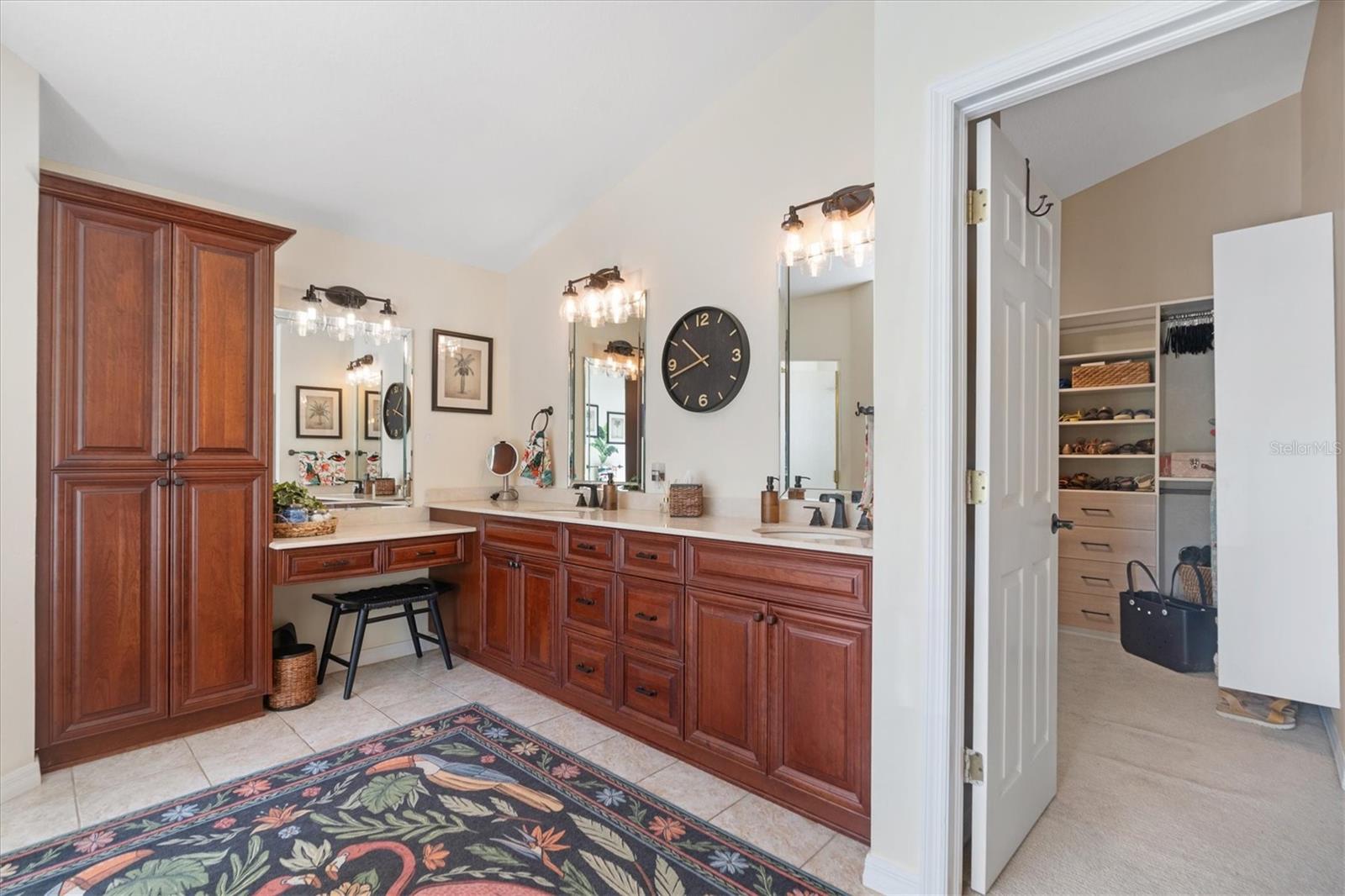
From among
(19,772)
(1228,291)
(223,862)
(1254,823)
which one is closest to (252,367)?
(19,772)

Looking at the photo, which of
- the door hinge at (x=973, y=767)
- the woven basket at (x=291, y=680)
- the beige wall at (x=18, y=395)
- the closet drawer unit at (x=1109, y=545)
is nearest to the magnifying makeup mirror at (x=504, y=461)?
the woven basket at (x=291, y=680)

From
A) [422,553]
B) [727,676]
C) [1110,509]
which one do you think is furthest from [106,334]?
[1110,509]

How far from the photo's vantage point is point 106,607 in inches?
101

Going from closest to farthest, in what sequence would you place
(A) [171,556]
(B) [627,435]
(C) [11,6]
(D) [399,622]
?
1. (C) [11,6]
2. (A) [171,556]
3. (B) [627,435]
4. (D) [399,622]

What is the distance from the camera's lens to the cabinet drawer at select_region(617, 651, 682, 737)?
8.39 ft

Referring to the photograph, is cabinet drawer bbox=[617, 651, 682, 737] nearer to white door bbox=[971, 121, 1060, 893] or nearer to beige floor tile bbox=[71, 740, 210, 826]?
white door bbox=[971, 121, 1060, 893]

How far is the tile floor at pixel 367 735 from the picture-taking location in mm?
2043

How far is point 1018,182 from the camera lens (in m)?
1.96

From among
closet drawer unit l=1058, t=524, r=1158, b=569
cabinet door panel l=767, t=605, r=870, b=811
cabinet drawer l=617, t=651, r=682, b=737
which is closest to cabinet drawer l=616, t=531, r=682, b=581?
cabinet drawer l=617, t=651, r=682, b=737

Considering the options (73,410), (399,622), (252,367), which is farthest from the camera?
(399,622)

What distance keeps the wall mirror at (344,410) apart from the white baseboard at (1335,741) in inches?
180

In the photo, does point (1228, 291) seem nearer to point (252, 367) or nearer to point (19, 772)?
point (252, 367)

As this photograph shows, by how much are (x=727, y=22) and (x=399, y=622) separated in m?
3.78

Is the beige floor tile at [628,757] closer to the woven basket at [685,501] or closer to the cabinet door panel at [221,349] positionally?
the woven basket at [685,501]
